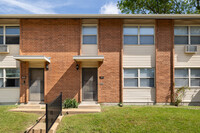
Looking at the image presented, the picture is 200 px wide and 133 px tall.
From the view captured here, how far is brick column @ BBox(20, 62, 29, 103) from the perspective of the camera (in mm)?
9095

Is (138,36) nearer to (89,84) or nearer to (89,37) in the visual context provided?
(89,37)

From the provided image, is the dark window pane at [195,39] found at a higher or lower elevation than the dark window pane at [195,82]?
higher

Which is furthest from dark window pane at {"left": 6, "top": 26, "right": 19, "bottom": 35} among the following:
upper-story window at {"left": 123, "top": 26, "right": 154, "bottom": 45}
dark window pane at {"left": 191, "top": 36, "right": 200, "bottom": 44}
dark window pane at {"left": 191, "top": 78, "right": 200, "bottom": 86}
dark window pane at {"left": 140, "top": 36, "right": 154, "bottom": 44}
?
dark window pane at {"left": 191, "top": 78, "right": 200, "bottom": 86}

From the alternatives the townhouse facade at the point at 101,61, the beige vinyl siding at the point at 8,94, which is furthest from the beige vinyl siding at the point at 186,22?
the beige vinyl siding at the point at 8,94

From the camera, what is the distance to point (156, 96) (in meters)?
9.27

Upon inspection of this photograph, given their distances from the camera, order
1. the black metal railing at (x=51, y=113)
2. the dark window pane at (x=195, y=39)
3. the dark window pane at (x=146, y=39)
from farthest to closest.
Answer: the dark window pane at (x=195, y=39), the dark window pane at (x=146, y=39), the black metal railing at (x=51, y=113)

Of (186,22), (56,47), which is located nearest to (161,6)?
(186,22)

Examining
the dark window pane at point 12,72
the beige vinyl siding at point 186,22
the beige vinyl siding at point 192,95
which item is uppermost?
the beige vinyl siding at point 186,22

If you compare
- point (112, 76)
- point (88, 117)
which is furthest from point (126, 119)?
point (112, 76)

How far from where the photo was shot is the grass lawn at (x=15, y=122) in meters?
5.35

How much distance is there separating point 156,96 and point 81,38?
22.3 ft

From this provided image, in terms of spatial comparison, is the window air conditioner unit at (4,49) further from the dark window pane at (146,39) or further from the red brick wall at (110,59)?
the dark window pane at (146,39)

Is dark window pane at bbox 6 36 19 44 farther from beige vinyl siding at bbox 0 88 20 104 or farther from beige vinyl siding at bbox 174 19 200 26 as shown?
beige vinyl siding at bbox 174 19 200 26

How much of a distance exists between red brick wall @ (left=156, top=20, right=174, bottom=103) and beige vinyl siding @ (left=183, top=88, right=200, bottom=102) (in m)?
1.24
